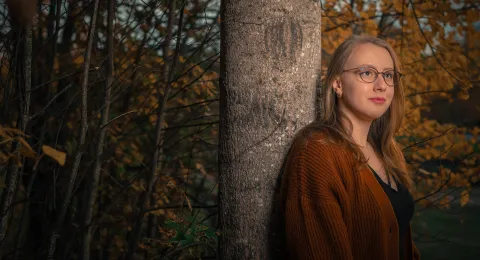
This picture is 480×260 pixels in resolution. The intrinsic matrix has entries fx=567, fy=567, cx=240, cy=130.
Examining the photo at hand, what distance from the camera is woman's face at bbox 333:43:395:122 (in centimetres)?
245

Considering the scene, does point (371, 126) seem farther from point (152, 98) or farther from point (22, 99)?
point (152, 98)

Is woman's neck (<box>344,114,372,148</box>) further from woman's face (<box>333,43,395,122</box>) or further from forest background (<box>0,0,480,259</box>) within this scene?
forest background (<box>0,0,480,259</box>)

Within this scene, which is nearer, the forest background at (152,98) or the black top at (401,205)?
the black top at (401,205)

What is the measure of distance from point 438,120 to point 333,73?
369 cm

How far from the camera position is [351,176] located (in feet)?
7.56

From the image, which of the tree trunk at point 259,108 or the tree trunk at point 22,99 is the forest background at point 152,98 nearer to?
the tree trunk at point 22,99

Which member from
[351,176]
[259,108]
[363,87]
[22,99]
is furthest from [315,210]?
[22,99]

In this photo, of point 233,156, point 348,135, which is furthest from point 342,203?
point 233,156

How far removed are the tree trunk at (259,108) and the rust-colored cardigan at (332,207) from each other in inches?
4.5

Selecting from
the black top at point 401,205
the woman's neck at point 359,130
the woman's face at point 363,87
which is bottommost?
the black top at point 401,205

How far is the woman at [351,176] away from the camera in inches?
86.0

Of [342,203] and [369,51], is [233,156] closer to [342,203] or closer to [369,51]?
[342,203]

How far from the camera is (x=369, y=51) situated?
2488 mm

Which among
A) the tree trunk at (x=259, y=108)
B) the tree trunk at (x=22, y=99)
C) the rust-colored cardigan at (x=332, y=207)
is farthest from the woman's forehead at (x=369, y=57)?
the tree trunk at (x=22, y=99)
